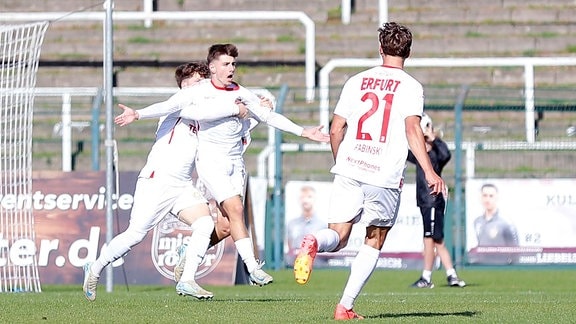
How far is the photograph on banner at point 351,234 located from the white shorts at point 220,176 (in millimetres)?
7618

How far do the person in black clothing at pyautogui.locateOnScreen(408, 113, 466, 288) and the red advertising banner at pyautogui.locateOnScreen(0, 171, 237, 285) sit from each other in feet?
7.50

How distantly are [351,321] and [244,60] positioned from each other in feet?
53.1

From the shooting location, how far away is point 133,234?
1252cm

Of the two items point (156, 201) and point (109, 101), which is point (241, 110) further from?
point (109, 101)

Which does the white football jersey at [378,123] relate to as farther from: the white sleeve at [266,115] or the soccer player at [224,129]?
the white sleeve at [266,115]

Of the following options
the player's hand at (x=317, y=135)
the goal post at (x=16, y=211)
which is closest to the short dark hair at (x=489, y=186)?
the goal post at (x=16, y=211)

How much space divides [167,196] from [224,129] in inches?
30.0

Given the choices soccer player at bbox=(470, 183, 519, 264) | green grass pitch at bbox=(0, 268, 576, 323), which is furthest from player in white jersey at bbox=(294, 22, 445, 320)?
soccer player at bbox=(470, 183, 519, 264)

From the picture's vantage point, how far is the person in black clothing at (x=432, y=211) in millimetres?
16641

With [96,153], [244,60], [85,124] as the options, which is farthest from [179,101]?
[244,60]

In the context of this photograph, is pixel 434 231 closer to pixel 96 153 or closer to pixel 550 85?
pixel 96 153

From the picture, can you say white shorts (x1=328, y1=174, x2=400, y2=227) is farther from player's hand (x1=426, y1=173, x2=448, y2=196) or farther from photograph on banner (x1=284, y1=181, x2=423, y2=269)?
photograph on banner (x1=284, y1=181, x2=423, y2=269)

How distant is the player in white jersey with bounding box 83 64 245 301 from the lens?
1249 cm

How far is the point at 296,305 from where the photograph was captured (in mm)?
11867
